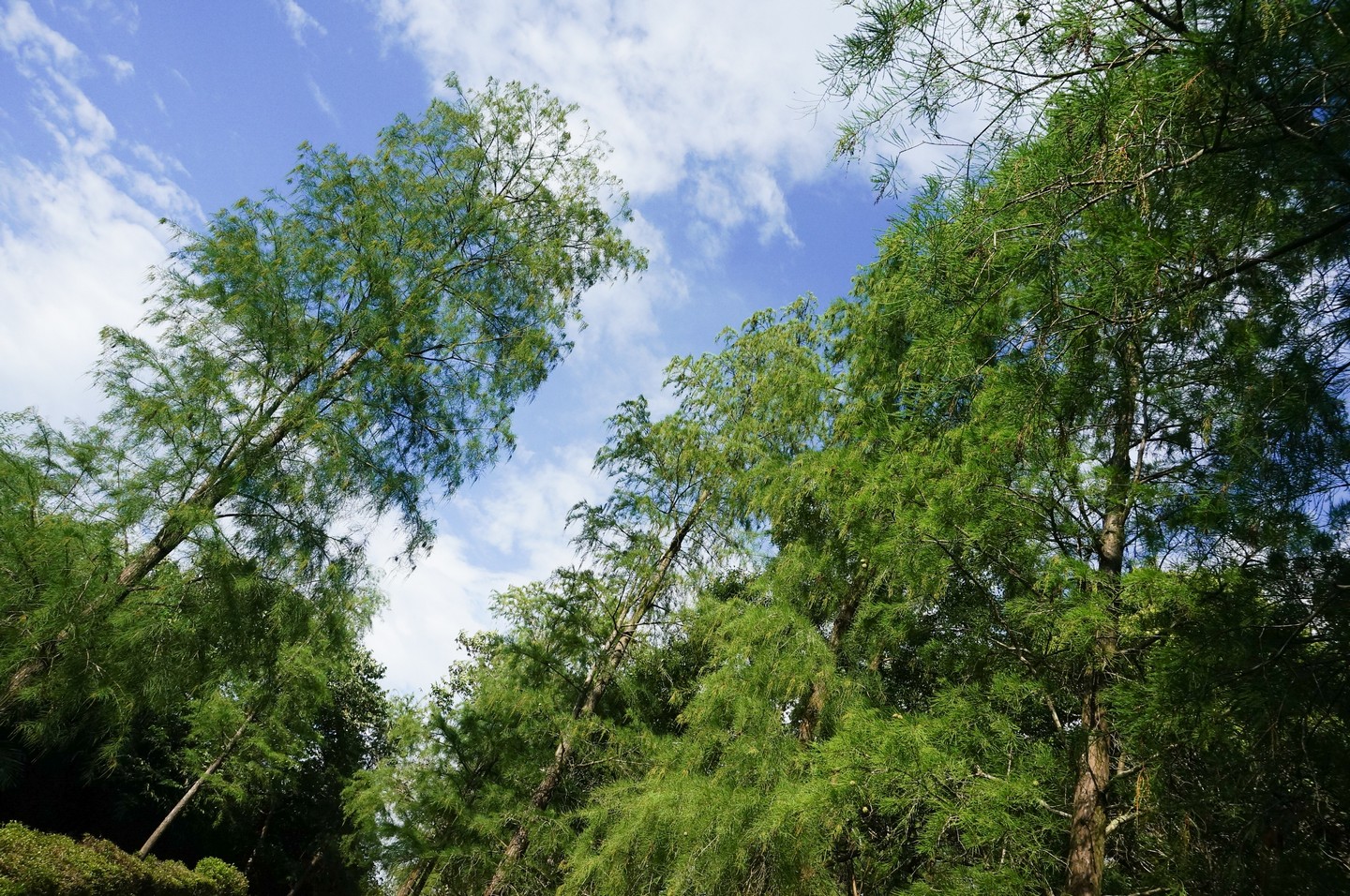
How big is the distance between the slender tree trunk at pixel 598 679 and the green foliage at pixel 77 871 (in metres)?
3.87

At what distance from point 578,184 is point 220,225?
339 cm

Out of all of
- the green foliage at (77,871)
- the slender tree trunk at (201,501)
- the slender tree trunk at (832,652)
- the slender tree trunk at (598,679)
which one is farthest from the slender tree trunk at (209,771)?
the slender tree trunk at (832,652)

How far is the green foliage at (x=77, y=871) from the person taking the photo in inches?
256

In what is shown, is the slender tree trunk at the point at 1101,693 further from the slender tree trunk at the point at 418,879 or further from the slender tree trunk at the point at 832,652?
the slender tree trunk at the point at 418,879

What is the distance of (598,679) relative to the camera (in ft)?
26.5

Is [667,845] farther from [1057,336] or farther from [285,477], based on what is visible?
[1057,336]

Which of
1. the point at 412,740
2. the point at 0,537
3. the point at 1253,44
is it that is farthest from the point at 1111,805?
the point at 412,740

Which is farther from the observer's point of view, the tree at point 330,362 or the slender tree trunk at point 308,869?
the slender tree trunk at point 308,869

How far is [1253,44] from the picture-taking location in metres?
1.89

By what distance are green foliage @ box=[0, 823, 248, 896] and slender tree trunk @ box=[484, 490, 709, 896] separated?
387cm

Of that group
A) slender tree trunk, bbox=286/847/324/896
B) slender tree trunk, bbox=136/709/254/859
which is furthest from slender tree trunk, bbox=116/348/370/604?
slender tree trunk, bbox=286/847/324/896

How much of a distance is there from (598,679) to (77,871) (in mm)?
5434

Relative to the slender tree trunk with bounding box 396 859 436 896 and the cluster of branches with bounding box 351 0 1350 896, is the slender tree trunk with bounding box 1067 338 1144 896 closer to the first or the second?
the cluster of branches with bounding box 351 0 1350 896

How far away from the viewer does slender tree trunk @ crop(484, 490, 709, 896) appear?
732 centimetres
